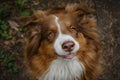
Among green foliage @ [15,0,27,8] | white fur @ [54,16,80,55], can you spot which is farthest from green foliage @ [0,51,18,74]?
white fur @ [54,16,80,55]

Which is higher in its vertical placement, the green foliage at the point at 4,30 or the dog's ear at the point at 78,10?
the dog's ear at the point at 78,10

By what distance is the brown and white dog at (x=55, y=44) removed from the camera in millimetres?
4516

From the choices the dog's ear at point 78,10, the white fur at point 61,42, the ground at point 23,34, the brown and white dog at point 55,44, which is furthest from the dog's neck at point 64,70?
the ground at point 23,34

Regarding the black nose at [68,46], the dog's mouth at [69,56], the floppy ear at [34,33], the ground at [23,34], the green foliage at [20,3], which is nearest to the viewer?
the black nose at [68,46]

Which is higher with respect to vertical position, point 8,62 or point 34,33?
point 34,33

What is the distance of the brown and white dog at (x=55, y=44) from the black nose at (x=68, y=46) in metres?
0.15

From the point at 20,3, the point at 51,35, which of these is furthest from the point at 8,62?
the point at 51,35

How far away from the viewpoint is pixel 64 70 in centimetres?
475

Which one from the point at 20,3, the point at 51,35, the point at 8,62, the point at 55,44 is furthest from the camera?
the point at 20,3

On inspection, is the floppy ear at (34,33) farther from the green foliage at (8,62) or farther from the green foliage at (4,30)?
the green foliage at (4,30)

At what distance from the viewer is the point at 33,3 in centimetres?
672

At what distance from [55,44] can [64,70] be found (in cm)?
47

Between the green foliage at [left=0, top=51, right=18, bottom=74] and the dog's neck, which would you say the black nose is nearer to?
the dog's neck

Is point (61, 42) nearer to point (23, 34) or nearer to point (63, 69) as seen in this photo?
point (63, 69)
